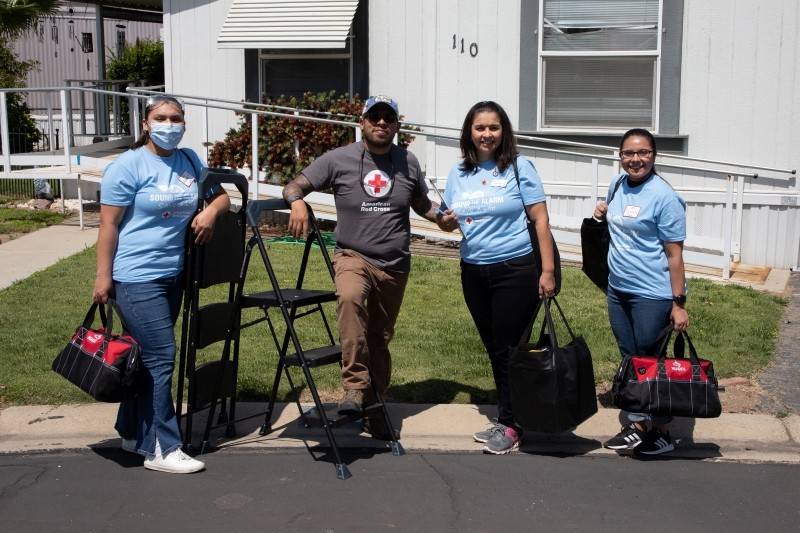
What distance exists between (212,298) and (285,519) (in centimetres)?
451

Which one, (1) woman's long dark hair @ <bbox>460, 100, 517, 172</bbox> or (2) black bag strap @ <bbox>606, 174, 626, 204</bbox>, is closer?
(1) woman's long dark hair @ <bbox>460, 100, 517, 172</bbox>

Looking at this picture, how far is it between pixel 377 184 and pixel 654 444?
1996 millimetres

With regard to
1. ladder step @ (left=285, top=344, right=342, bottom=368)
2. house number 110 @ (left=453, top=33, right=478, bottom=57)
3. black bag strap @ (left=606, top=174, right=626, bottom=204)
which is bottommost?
ladder step @ (left=285, top=344, right=342, bottom=368)

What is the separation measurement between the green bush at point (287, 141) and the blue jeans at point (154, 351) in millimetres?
7091

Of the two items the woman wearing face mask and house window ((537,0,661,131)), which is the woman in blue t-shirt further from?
house window ((537,0,661,131))

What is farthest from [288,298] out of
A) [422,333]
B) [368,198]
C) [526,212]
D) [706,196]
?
[706,196]

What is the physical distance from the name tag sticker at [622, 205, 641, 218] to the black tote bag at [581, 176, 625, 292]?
9.3 inches

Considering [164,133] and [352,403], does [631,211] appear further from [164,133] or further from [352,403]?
[164,133]

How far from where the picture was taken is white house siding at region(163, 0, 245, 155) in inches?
551

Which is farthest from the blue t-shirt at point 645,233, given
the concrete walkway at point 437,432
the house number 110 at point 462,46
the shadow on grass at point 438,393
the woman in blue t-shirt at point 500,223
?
the house number 110 at point 462,46

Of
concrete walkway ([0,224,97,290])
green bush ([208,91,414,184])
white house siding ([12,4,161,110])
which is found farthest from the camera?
white house siding ([12,4,161,110])

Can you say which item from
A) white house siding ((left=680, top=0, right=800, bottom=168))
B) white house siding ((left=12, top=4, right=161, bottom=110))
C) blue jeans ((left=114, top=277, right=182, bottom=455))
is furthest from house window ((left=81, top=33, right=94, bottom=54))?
blue jeans ((left=114, top=277, right=182, bottom=455))

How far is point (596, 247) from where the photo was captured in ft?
19.3

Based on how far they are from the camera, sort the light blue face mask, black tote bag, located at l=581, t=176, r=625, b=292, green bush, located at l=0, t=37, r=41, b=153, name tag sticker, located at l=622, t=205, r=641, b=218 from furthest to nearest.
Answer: green bush, located at l=0, t=37, r=41, b=153
black tote bag, located at l=581, t=176, r=625, b=292
name tag sticker, located at l=622, t=205, r=641, b=218
the light blue face mask
